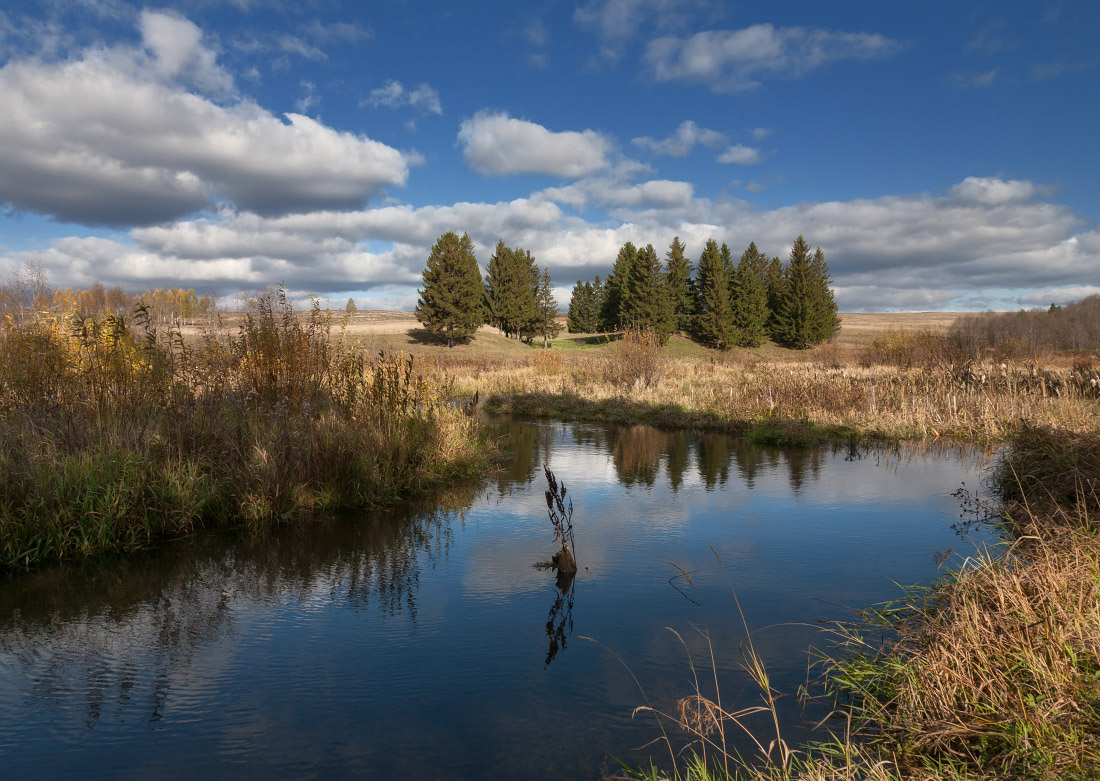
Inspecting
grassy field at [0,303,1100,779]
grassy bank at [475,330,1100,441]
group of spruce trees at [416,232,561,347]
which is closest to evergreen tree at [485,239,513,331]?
group of spruce trees at [416,232,561,347]

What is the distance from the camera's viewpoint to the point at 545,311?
59031 mm

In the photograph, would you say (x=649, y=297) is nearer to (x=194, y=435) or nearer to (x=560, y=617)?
(x=194, y=435)

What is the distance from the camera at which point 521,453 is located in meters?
11.9

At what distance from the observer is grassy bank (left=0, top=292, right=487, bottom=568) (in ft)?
19.3

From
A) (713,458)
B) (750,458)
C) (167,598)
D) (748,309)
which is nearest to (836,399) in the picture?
(750,458)

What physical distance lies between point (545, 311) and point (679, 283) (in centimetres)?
1243

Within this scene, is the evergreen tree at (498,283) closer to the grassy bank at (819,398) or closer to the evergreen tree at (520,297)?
the evergreen tree at (520,297)

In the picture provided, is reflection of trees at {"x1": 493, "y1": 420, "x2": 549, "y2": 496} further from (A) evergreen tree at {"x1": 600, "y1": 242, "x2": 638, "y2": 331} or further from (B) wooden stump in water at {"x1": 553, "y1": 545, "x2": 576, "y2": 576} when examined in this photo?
(A) evergreen tree at {"x1": 600, "y1": 242, "x2": 638, "y2": 331}

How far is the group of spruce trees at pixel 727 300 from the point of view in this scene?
173ft

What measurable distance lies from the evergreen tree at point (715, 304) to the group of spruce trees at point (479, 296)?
13.9 metres

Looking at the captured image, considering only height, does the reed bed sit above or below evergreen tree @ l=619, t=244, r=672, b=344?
below

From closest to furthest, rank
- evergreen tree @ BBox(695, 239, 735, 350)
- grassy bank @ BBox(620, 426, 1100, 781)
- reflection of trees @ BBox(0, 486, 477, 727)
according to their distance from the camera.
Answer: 1. grassy bank @ BBox(620, 426, 1100, 781)
2. reflection of trees @ BBox(0, 486, 477, 727)
3. evergreen tree @ BBox(695, 239, 735, 350)

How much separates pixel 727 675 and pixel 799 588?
166 centimetres

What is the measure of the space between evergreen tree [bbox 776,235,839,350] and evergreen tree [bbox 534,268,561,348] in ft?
66.3
